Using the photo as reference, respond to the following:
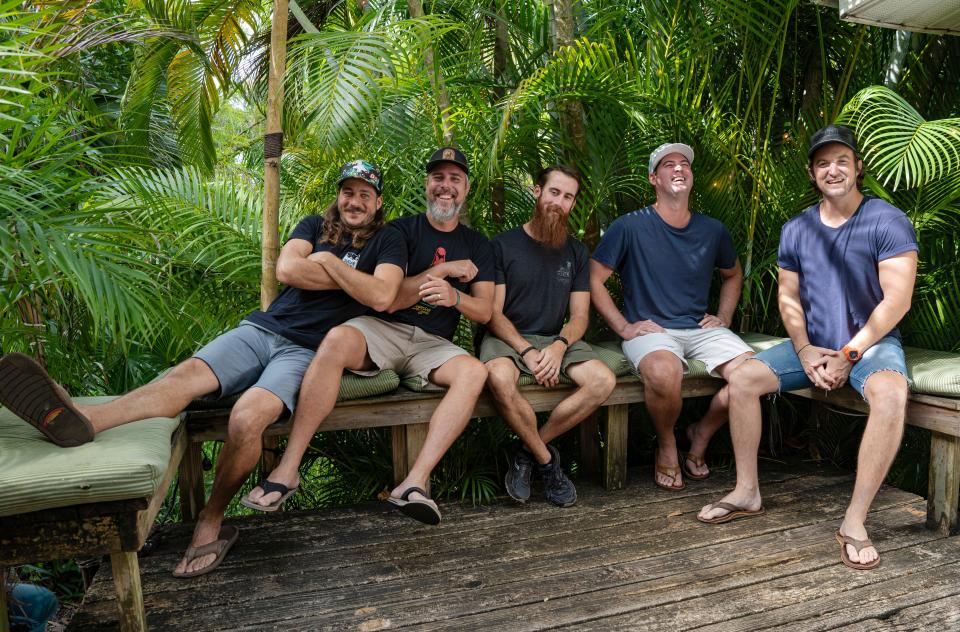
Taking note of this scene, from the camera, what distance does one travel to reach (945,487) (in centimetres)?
282

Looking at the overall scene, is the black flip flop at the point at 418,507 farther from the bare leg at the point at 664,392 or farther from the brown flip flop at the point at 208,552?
the bare leg at the point at 664,392

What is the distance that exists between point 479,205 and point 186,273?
153cm

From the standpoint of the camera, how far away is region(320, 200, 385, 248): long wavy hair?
3131 mm

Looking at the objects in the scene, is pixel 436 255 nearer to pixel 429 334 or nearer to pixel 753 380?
pixel 429 334

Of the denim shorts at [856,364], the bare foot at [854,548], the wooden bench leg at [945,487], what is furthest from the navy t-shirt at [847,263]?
the bare foot at [854,548]

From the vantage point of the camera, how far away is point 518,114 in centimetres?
359

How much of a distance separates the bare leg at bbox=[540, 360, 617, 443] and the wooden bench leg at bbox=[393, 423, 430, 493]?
0.54 meters

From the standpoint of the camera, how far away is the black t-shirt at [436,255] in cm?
323

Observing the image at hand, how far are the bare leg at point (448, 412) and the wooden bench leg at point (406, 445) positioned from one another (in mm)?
142

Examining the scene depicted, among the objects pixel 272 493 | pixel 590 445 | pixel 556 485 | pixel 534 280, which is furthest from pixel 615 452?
pixel 272 493

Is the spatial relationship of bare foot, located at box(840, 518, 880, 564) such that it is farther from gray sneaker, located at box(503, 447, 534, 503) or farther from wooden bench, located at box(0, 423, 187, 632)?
wooden bench, located at box(0, 423, 187, 632)

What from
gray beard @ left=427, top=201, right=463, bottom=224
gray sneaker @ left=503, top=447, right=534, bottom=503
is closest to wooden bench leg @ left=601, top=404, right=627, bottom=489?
gray sneaker @ left=503, top=447, right=534, bottom=503

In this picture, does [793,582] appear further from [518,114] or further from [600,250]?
[518,114]

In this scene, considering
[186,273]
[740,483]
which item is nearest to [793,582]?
[740,483]
